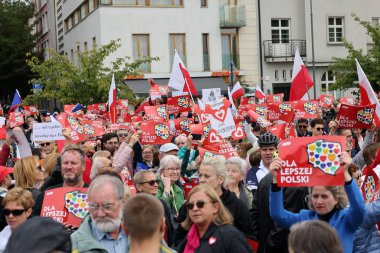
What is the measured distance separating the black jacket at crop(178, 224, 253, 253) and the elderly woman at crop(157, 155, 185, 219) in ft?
7.31

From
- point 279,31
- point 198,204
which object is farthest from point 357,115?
point 279,31

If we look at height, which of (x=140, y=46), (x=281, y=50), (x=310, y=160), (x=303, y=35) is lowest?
(x=310, y=160)

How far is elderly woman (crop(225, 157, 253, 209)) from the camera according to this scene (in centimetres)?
741

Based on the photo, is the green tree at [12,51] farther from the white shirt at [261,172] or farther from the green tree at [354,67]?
the white shirt at [261,172]

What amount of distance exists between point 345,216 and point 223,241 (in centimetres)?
97

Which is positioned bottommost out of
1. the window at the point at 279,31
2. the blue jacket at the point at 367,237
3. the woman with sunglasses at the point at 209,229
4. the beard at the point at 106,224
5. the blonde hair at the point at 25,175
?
the blue jacket at the point at 367,237

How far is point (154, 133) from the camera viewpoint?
506 inches

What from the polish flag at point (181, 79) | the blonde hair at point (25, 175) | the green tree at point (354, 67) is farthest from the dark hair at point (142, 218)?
the green tree at point (354, 67)

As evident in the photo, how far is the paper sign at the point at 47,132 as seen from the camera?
12.1 metres

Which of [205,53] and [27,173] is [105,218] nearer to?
[27,173]

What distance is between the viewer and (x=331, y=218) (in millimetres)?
5441

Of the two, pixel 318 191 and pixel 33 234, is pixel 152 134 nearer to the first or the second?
pixel 318 191

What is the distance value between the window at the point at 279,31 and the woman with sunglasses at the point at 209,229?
3758 cm

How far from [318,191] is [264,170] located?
267 cm
